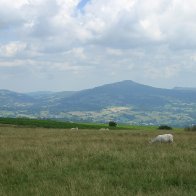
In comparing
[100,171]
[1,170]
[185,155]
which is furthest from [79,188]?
[185,155]

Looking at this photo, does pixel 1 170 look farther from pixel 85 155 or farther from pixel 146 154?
pixel 146 154

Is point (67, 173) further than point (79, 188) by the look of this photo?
Yes

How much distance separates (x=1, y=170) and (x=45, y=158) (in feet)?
8.88

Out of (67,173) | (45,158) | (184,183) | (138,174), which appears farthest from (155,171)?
(45,158)

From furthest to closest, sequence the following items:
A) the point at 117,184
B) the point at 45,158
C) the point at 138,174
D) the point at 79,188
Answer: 1. the point at 45,158
2. the point at 138,174
3. the point at 117,184
4. the point at 79,188

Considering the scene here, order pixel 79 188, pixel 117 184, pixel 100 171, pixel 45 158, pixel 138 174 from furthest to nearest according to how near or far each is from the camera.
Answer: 1. pixel 45 158
2. pixel 100 171
3. pixel 138 174
4. pixel 117 184
5. pixel 79 188

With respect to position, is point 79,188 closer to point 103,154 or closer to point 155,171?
point 155,171

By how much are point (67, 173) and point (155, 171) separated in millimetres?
3169

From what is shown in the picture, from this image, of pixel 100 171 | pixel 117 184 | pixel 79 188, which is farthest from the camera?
pixel 100 171

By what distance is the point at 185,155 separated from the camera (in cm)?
1758

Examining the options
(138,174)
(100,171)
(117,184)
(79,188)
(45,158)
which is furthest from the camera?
(45,158)

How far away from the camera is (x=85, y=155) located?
18203mm

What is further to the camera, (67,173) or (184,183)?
(67,173)

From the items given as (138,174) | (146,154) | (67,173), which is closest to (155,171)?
(138,174)
